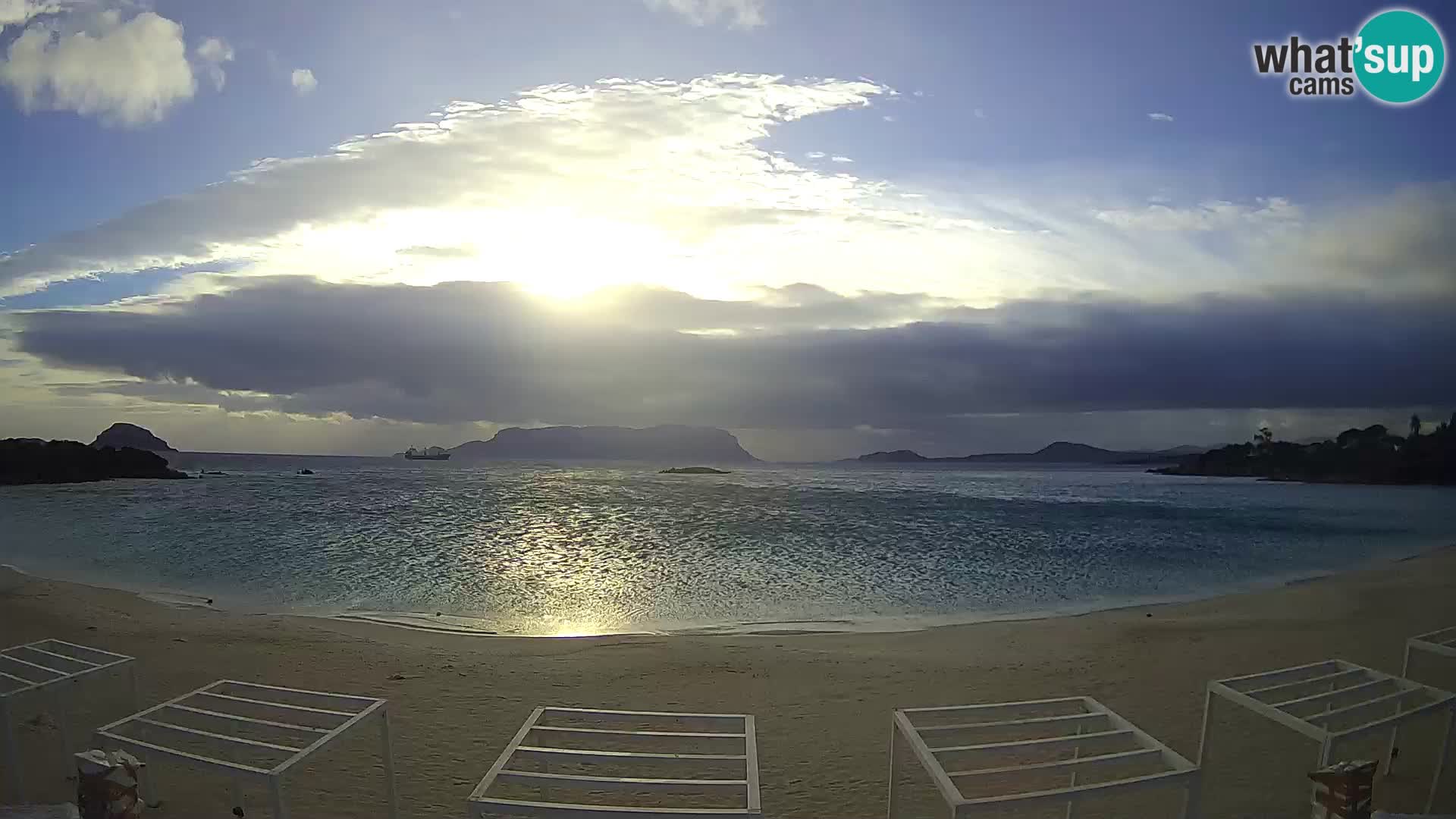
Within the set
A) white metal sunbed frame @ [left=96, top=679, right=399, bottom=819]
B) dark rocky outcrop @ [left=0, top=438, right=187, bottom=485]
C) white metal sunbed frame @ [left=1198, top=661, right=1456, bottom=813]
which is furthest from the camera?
dark rocky outcrop @ [left=0, top=438, right=187, bottom=485]

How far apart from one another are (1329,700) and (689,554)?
17.9m

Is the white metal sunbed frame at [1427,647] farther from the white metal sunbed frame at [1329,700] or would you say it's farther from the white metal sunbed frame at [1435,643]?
the white metal sunbed frame at [1329,700]

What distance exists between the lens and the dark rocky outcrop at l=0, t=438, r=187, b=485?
5925 cm

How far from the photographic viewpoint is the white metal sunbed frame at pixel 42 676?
434 centimetres

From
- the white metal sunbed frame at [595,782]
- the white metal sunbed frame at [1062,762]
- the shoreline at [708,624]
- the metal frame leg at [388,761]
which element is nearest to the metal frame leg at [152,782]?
the metal frame leg at [388,761]

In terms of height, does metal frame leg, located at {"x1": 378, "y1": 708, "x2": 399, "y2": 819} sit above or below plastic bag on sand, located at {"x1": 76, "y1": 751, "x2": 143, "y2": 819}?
below

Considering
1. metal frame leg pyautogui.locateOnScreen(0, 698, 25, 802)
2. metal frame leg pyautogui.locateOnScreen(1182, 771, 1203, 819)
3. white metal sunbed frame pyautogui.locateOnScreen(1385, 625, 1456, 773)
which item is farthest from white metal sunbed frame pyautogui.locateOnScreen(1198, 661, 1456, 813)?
metal frame leg pyautogui.locateOnScreen(0, 698, 25, 802)

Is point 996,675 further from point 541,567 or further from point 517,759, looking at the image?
point 541,567

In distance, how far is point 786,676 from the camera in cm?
791

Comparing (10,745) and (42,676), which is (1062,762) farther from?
(42,676)

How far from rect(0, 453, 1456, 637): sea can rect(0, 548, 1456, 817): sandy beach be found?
1.77 meters

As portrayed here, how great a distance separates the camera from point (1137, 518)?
1355 inches

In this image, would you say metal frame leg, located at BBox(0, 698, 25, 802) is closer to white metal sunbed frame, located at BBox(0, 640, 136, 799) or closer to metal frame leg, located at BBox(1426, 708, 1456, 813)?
white metal sunbed frame, located at BBox(0, 640, 136, 799)

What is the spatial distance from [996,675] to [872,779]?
131 inches
